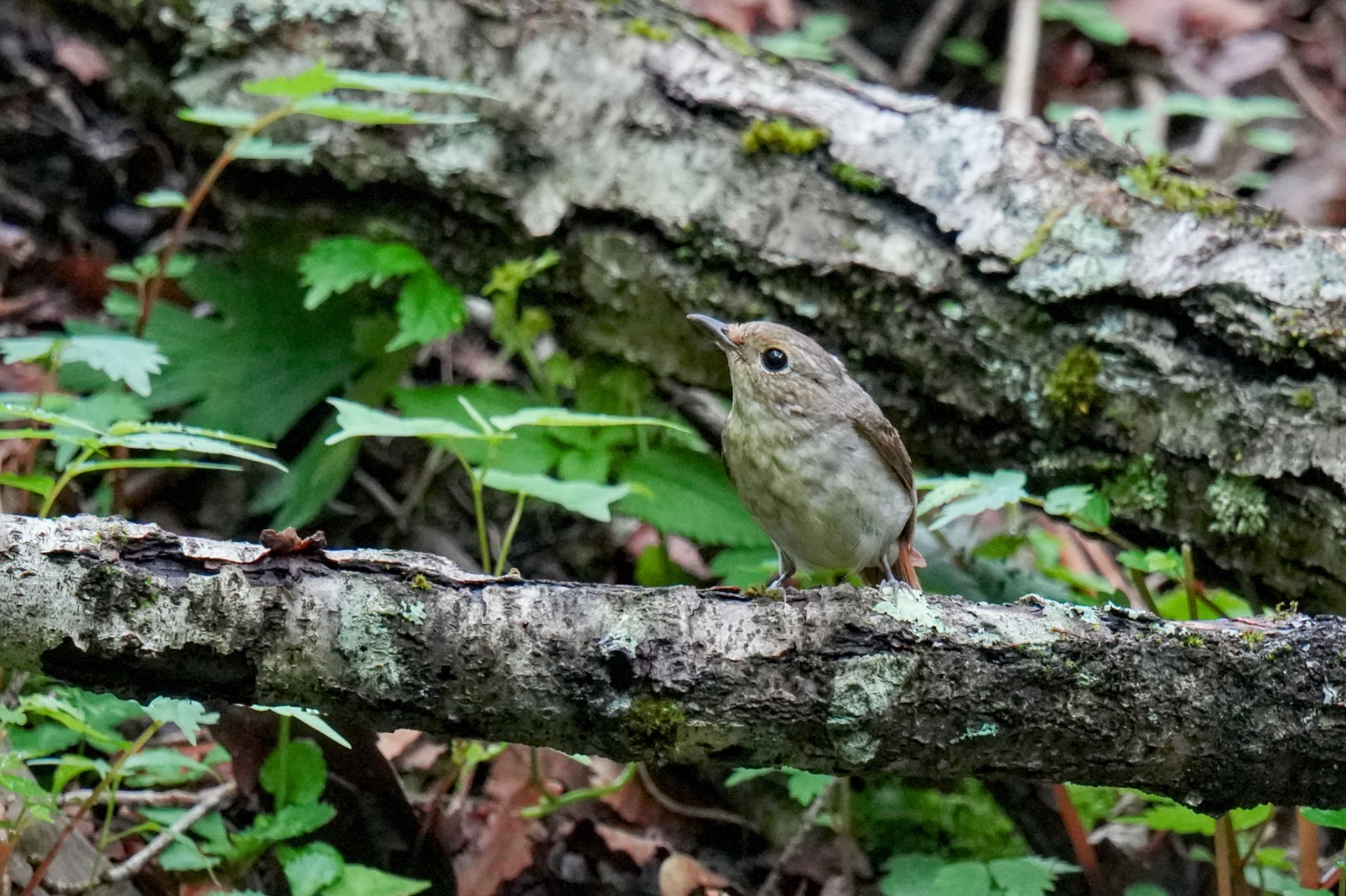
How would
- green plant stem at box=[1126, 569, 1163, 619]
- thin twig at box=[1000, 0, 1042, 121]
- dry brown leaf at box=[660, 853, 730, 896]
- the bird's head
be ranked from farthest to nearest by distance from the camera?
thin twig at box=[1000, 0, 1042, 121] → the bird's head → dry brown leaf at box=[660, 853, 730, 896] → green plant stem at box=[1126, 569, 1163, 619]

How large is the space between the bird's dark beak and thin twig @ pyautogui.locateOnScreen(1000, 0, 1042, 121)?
3877 millimetres

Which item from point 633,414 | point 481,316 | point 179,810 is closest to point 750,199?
point 633,414

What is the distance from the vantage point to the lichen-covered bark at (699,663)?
83.4 inches

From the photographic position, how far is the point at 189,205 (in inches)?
156

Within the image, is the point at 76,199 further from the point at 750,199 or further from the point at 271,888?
the point at 271,888

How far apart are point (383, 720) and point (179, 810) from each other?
4.50 ft

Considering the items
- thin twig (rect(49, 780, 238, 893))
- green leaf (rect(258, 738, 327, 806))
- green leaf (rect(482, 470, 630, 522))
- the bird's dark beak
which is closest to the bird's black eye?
the bird's dark beak

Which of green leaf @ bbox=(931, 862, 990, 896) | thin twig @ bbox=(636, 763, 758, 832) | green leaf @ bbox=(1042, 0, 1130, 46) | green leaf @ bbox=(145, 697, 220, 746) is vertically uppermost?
green leaf @ bbox=(1042, 0, 1130, 46)

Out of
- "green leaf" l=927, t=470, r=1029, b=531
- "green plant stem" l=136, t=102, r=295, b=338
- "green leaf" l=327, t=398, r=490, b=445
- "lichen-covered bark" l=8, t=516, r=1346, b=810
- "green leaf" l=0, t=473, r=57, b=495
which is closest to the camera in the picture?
"lichen-covered bark" l=8, t=516, r=1346, b=810

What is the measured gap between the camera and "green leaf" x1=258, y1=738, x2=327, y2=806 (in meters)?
3.17

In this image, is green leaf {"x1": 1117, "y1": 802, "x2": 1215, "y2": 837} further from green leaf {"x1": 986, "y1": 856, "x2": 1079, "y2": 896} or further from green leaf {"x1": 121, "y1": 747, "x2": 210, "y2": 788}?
green leaf {"x1": 121, "y1": 747, "x2": 210, "y2": 788}

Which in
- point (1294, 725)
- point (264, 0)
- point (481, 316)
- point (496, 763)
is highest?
point (264, 0)

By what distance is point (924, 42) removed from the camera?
7.76 meters

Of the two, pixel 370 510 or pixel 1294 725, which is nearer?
pixel 1294 725
